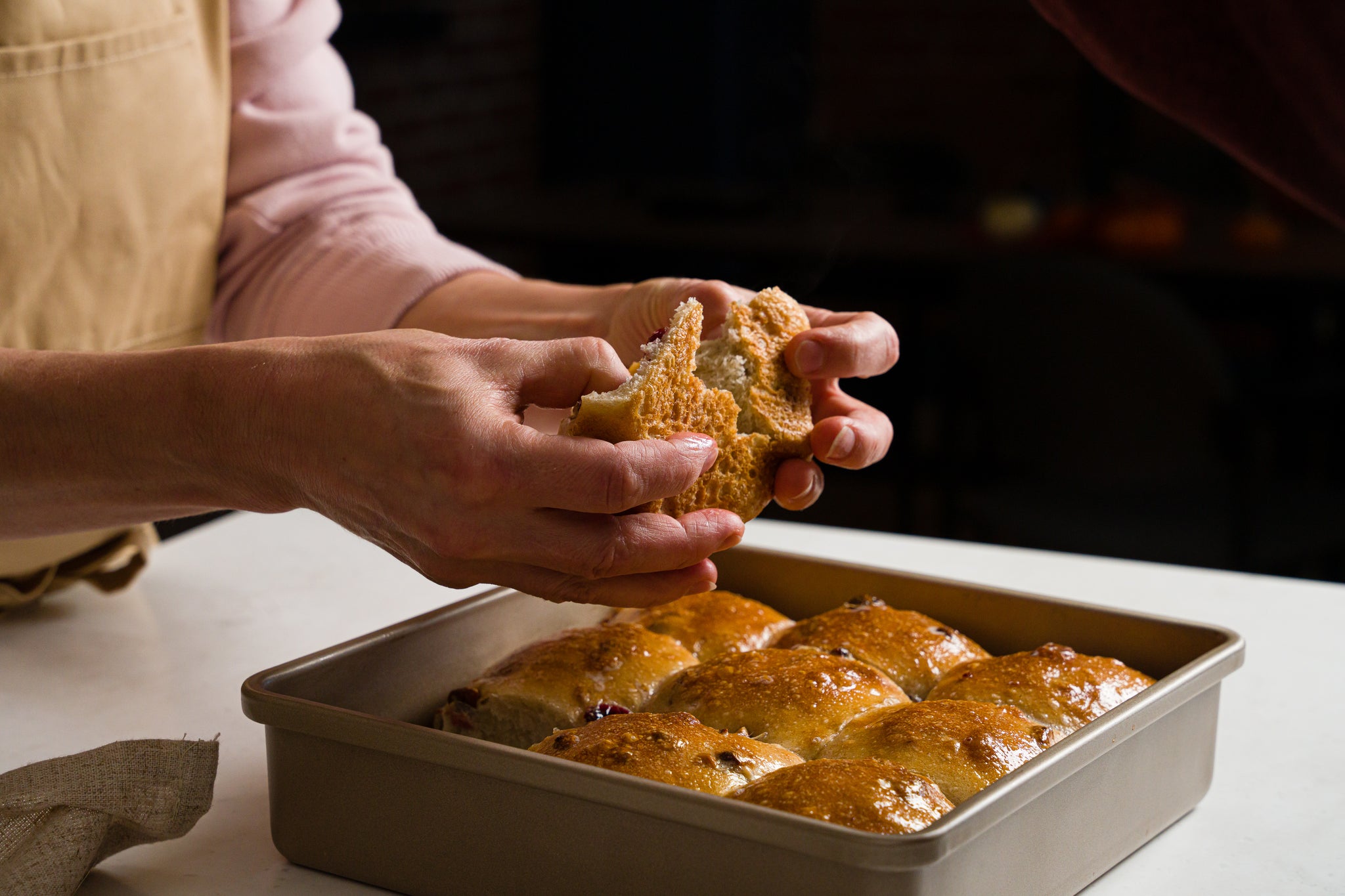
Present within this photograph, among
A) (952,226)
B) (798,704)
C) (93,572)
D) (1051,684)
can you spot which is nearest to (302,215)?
(93,572)

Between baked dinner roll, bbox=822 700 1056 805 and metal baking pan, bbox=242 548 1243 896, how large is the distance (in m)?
0.05

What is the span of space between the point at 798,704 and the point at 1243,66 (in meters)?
0.86

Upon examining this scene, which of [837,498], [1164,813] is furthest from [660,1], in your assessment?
[1164,813]

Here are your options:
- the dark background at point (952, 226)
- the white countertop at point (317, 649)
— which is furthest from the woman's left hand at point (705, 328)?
the dark background at point (952, 226)

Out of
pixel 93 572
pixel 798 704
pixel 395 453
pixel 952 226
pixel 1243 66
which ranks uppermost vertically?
pixel 1243 66

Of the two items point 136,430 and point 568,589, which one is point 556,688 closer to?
point 568,589

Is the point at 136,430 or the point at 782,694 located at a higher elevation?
the point at 136,430

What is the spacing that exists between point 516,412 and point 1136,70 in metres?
0.83

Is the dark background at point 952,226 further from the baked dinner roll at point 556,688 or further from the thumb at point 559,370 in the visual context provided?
the thumb at point 559,370

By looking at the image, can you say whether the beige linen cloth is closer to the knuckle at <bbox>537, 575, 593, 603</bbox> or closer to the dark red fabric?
the knuckle at <bbox>537, 575, 593, 603</bbox>

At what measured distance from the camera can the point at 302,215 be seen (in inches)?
61.7

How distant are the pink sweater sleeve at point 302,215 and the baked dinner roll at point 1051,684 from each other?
0.73m

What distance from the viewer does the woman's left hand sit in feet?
3.74

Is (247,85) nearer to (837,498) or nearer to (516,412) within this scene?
(516,412)
